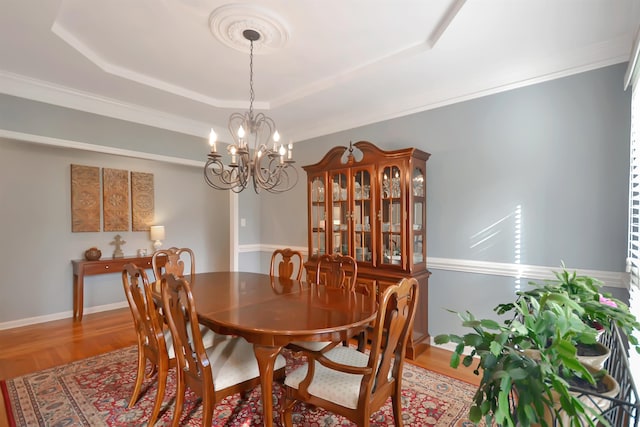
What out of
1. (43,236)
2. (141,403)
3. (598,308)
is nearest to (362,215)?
(598,308)

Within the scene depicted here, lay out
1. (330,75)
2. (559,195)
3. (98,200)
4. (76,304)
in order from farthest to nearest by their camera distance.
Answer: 1. (98,200)
2. (76,304)
3. (330,75)
4. (559,195)

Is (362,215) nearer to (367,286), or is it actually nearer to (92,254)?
(367,286)

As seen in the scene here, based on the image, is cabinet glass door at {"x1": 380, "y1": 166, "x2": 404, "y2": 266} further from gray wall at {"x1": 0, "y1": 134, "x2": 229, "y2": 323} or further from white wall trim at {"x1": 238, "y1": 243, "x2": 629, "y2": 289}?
gray wall at {"x1": 0, "y1": 134, "x2": 229, "y2": 323}

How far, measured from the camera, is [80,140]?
326cm

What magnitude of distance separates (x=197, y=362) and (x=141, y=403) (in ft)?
3.16

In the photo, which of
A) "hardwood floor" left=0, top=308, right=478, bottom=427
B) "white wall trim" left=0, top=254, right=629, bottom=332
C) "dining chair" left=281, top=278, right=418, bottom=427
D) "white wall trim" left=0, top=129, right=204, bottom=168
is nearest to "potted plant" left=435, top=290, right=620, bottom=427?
"dining chair" left=281, top=278, right=418, bottom=427

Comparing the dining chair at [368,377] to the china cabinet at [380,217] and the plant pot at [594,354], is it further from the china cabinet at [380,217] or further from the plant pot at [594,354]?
the china cabinet at [380,217]

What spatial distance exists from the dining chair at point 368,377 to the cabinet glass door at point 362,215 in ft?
4.94

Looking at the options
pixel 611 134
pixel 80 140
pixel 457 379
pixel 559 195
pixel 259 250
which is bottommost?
pixel 457 379

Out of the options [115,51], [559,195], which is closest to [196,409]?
[115,51]

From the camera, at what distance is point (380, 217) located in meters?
3.03

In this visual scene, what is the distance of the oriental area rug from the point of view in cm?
191

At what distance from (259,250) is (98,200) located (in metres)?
2.35

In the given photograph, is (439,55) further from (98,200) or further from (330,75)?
(98,200)
